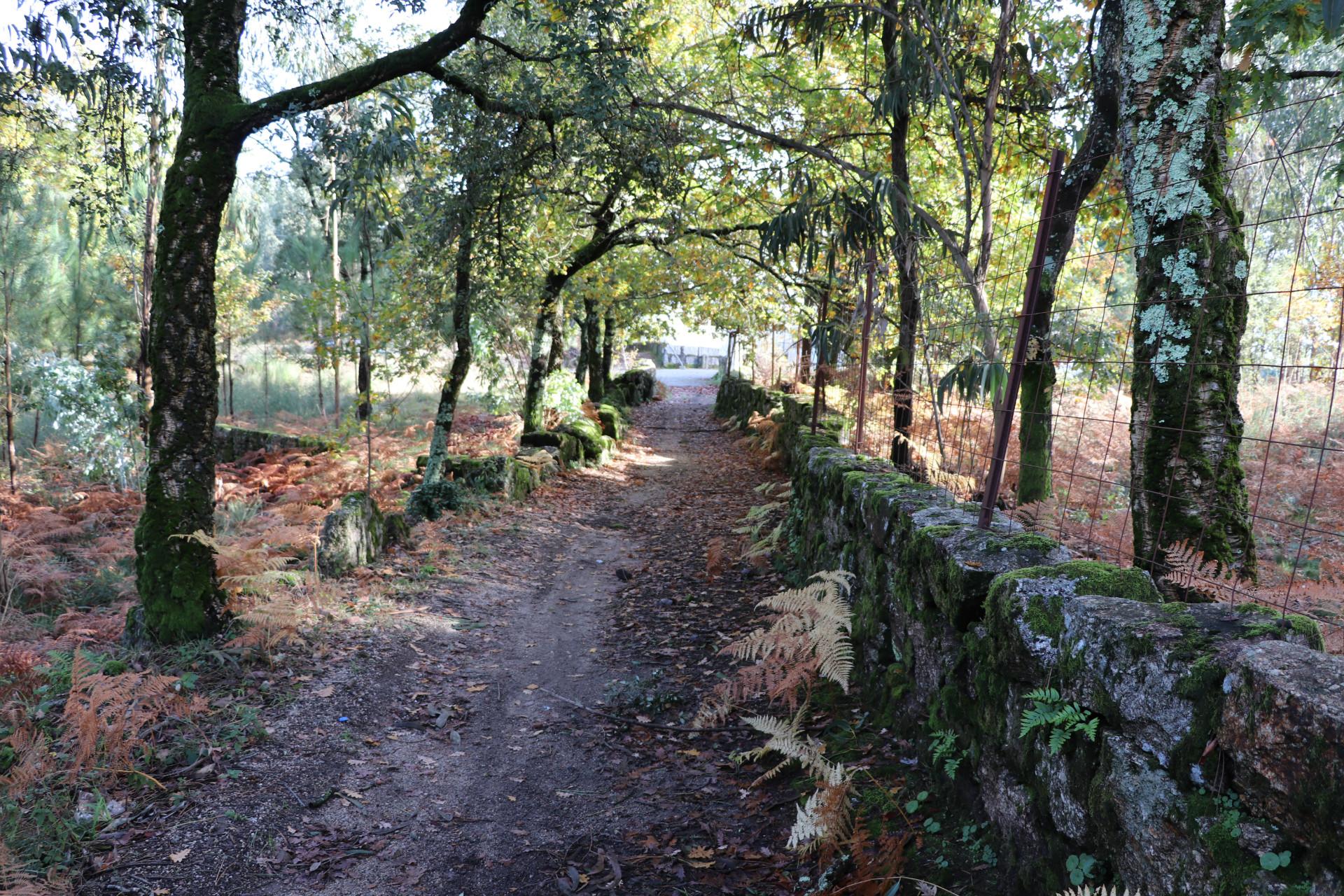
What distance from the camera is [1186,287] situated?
10.9 ft

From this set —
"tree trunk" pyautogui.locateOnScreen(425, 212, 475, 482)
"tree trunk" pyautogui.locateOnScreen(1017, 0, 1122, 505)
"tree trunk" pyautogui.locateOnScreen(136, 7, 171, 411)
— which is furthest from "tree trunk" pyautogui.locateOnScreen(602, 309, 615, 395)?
"tree trunk" pyautogui.locateOnScreen(1017, 0, 1122, 505)

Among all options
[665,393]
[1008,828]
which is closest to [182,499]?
[1008,828]

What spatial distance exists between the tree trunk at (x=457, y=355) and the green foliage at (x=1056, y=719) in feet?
26.0

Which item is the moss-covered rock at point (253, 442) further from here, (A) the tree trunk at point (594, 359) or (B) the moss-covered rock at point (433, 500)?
(A) the tree trunk at point (594, 359)

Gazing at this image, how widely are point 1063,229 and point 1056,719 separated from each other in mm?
4645

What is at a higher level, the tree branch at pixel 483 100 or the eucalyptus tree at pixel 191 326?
the tree branch at pixel 483 100

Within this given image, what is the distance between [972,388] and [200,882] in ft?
16.2

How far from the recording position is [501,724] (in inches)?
183

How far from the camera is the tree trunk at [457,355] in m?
9.08

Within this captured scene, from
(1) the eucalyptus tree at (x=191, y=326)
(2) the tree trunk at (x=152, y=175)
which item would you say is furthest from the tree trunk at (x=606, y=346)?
(1) the eucalyptus tree at (x=191, y=326)

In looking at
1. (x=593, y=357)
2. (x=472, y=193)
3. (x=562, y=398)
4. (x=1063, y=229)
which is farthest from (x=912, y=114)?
(x=593, y=357)

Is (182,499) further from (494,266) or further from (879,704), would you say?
(494,266)

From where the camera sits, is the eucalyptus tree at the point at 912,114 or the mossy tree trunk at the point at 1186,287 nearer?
the mossy tree trunk at the point at 1186,287

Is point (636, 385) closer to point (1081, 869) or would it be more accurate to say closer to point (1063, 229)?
point (1063, 229)
